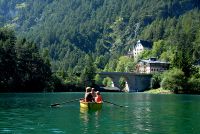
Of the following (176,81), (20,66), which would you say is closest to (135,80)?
(176,81)

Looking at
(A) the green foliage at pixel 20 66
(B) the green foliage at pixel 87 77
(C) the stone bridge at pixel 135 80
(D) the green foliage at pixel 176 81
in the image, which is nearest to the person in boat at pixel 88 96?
(A) the green foliage at pixel 20 66

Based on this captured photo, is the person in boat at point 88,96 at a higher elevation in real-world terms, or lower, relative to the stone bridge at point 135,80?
lower

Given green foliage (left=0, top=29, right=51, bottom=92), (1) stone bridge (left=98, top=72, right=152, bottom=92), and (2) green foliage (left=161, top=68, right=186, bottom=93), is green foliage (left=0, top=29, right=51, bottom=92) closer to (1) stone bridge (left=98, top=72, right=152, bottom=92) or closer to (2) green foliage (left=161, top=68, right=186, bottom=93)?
(2) green foliage (left=161, top=68, right=186, bottom=93)

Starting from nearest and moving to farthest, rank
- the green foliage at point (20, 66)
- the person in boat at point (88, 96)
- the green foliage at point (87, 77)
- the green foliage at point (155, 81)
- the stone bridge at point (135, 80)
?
the person in boat at point (88, 96) < the green foliage at point (20, 66) < the green foliage at point (87, 77) < the green foliage at point (155, 81) < the stone bridge at point (135, 80)

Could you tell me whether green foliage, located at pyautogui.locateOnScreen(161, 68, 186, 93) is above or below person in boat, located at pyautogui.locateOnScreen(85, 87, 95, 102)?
above

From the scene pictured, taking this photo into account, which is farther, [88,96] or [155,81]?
[155,81]

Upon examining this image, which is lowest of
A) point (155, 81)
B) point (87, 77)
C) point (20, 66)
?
point (155, 81)

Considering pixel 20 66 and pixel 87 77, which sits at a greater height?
pixel 20 66

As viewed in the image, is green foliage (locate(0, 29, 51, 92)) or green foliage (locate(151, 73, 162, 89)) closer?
green foliage (locate(0, 29, 51, 92))

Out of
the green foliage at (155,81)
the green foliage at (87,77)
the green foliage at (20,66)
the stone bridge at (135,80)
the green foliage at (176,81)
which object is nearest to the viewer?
the green foliage at (20,66)

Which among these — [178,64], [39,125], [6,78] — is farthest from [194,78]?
[39,125]

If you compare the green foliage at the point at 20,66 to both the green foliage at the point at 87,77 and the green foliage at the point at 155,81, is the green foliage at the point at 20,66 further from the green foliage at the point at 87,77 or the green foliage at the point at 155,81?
the green foliage at the point at 155,81

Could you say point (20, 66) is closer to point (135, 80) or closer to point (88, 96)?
point (135, 80)

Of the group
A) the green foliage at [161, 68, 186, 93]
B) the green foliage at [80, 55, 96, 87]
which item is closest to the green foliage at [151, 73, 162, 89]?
the green foliage at [80, 55, 96, 87]
